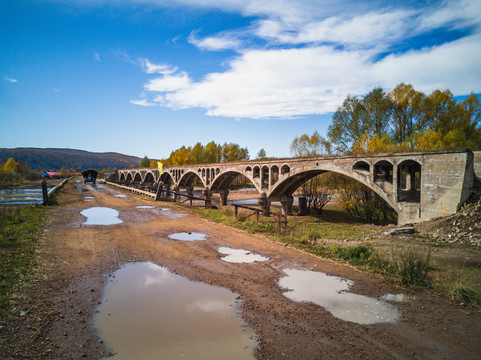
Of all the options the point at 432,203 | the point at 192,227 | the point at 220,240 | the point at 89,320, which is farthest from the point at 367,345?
the point at 432,203

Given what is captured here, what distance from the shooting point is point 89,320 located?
17.0ft

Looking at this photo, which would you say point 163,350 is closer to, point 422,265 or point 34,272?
point 34,272

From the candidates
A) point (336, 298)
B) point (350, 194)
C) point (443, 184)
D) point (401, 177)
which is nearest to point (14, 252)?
point (336, 298)

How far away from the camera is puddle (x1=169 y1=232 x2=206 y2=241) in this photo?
11956 mm

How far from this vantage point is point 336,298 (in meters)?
6.13

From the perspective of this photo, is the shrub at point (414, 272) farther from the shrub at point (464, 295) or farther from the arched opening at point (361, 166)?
the arched opening at point (361, 166)

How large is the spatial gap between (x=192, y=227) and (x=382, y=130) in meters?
35.5

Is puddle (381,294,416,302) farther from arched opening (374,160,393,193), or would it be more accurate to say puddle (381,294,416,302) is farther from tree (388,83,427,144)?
tree (388,83,427,144)

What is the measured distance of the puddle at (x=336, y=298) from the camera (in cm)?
535

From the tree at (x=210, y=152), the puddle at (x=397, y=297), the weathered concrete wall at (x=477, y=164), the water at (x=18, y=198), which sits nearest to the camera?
the puddle at (x=397, y=297)

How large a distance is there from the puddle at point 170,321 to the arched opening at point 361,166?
55.4 ft

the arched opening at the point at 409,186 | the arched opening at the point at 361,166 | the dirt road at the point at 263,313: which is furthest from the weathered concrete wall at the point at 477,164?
the dirt road at the point at 263,313

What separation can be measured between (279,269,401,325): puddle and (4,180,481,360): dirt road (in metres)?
0.20

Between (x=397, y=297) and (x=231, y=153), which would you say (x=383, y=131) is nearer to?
(x=397, y=297)
